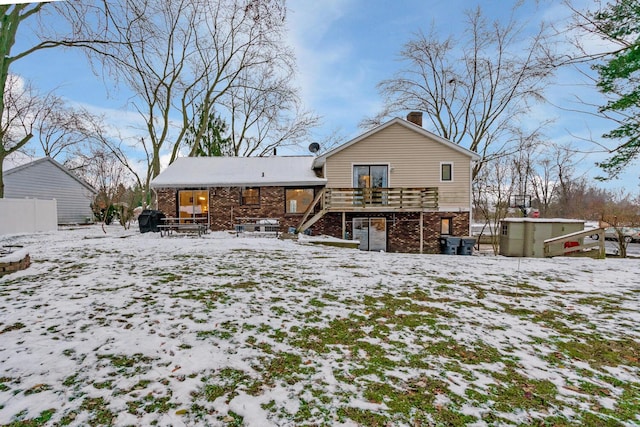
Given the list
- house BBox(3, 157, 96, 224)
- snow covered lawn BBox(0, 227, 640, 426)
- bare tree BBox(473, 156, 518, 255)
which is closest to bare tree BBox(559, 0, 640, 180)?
snow covered lawn BBox(0, 227, 640, 426)

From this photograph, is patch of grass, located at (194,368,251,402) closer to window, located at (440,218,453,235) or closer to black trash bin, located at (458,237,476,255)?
black trash bin, located at (458,237,476,255)

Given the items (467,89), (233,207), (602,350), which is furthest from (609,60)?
(467,89)

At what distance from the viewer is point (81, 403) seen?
2.23 m

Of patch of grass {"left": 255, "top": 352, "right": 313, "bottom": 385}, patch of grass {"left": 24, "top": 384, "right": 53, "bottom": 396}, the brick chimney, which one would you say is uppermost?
the brick chimney

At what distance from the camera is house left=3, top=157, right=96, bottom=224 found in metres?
21.0

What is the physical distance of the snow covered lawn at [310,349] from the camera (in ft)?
7.40

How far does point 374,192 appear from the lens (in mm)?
14852

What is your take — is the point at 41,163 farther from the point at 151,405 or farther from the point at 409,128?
the point at 151,405

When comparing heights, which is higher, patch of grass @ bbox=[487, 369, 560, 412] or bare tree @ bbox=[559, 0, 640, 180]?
bare tree @ bbox=[559, 0, 640, 180]

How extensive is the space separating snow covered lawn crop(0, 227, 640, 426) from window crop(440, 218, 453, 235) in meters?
9.51

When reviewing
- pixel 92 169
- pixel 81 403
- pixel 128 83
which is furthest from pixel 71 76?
pixel 92 169

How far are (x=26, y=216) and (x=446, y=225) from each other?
845 inches

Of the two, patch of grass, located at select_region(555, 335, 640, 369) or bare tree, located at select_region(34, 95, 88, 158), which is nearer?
patch of grass, located at select_region(555, 335, 640, 369)

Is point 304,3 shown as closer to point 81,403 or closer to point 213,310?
point 213,310
